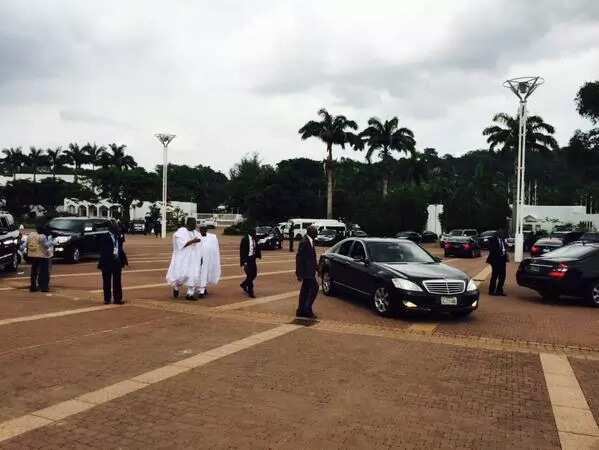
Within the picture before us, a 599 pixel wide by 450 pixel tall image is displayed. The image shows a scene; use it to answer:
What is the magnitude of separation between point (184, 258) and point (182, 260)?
6 centimetres

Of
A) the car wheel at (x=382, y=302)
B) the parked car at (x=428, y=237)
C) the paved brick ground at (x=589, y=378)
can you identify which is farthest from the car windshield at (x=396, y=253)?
the parked car at (x=428, y=237)

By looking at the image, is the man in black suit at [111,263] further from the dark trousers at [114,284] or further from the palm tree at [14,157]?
the palm tree at [14,157]

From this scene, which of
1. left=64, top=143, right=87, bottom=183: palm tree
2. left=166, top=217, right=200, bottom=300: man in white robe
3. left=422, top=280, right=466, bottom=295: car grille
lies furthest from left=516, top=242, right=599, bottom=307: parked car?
left=64, top=143, right=87, bottom=183: palm tree

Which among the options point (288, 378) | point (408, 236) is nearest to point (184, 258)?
point (288, 378)

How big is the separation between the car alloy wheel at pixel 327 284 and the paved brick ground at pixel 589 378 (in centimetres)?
594

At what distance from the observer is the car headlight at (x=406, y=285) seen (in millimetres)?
9227

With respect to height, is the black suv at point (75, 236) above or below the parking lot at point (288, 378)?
above

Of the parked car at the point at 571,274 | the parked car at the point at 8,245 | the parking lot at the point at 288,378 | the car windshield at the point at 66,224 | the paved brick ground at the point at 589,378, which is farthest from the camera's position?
the car windshield at the point at 66,224

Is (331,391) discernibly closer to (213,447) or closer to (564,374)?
(213,447)

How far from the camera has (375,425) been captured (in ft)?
15.1

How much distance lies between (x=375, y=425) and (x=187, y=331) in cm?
432

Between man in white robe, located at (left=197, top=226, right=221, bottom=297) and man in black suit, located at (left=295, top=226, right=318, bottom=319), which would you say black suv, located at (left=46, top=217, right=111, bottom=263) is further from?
man in black suit, located at (left=295, top=226, right=318, bottom=319)

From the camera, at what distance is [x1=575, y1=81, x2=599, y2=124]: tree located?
155 ft

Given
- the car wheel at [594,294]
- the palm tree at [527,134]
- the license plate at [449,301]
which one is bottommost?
the car wheel at [594,294]
